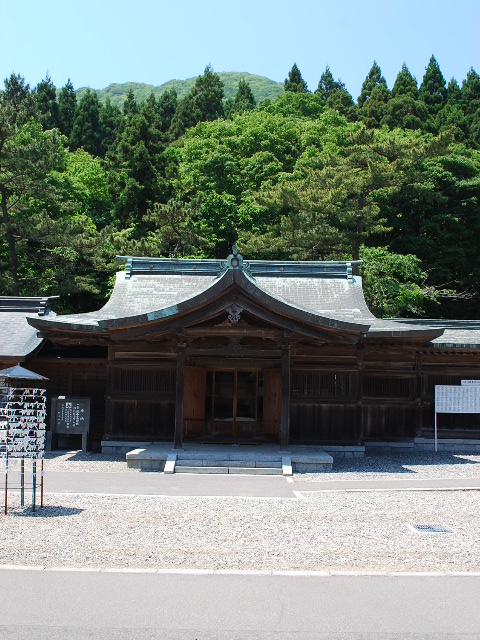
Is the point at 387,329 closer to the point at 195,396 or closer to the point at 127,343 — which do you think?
the point at 195,396

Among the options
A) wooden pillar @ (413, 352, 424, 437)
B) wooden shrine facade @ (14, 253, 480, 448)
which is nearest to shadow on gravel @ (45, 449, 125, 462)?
wooden shrine facade @ (14, 253, 480, 448)

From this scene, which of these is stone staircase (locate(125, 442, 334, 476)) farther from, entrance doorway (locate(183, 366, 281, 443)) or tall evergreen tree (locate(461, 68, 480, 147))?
tall evergreen tree (locate(461, 68, 480, 147))

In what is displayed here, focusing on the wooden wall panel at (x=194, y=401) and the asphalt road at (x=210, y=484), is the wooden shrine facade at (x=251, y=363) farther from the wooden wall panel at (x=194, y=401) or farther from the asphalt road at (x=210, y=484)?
the asphalt road at (x=210, y=484)

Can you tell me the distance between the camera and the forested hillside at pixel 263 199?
32438 millimetres

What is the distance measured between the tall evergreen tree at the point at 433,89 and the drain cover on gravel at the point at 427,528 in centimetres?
5847

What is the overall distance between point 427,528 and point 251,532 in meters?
2.55

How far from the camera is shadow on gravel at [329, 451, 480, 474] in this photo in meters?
15.7

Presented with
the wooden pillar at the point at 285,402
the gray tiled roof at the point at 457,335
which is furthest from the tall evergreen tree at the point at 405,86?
the wooden pillar at the point at 285,402

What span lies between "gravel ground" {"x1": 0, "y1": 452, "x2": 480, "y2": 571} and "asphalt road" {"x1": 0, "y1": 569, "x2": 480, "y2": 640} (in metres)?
0.52

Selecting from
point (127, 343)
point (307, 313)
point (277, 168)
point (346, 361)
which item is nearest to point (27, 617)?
point (307, 313)

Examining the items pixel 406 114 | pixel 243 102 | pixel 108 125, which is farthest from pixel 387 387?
pixel 108 125

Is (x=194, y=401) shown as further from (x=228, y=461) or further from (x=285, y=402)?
(x=228, y=461)

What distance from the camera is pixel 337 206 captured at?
35.8 metres

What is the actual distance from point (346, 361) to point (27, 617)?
13660 millimetres
